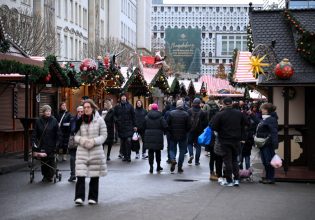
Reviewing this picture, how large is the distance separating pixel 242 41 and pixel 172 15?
1624 inches

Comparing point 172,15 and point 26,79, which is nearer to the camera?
point 26,79

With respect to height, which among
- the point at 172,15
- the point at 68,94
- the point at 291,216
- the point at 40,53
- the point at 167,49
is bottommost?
the point at 291,216

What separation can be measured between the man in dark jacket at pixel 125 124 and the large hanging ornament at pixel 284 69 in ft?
19.2

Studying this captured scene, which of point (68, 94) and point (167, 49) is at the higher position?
point (167, 49)

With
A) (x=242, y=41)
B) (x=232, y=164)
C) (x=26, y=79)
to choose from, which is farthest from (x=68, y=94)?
(x=242, y=41)

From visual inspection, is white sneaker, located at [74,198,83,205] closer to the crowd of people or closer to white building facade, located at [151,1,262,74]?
the crowd of people

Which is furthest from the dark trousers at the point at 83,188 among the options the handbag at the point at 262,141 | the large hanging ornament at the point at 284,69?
the large hanging ornament at the point at 284,69

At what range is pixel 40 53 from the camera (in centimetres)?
3647

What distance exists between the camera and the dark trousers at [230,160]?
12.7 metres

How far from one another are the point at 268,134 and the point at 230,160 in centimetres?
Answer: 121

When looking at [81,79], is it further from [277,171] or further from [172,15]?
[172,15]

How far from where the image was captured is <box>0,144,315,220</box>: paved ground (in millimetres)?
9438

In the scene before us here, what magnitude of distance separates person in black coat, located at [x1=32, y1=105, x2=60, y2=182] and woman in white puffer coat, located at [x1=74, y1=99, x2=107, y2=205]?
312 centimetres

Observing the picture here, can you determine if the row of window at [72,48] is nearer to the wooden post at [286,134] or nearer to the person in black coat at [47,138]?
the person in black coat at [47,138]
